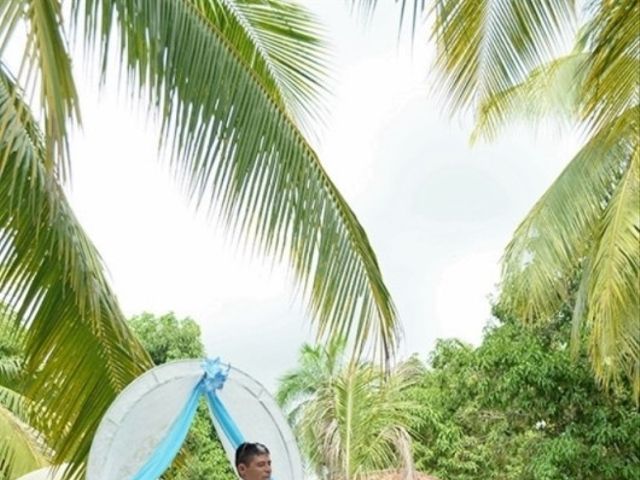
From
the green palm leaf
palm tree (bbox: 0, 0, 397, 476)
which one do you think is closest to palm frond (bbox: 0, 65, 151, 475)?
palm tree (bbox: 0, 0, 397, 476)

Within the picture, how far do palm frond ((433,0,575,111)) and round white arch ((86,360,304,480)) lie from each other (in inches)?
82.8

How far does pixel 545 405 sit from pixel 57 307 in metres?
9.69

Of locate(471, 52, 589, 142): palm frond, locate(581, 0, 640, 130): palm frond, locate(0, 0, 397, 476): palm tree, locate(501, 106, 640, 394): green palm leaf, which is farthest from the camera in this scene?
locate(471, 52, 589, 142): palm frond

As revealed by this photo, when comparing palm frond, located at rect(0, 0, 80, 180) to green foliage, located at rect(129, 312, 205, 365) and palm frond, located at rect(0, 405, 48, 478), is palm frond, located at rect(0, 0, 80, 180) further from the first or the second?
green foliage, located at rect(129, 312, 205, 365)

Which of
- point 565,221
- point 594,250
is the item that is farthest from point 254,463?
point 565,221

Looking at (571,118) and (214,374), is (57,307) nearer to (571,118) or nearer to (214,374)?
(214,374)

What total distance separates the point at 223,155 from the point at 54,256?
0.90 metres

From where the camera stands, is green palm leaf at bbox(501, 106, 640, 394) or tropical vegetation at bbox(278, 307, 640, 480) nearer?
green palm leaf at bbox(501, 106, 640, 394)

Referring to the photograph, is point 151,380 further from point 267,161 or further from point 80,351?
point 267,161

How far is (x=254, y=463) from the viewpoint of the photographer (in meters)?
5.28

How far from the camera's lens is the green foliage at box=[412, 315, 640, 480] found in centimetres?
1338

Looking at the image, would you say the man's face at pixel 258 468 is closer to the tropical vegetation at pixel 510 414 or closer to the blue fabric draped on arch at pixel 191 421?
the blue fabric draped on arch at pixel 191 421

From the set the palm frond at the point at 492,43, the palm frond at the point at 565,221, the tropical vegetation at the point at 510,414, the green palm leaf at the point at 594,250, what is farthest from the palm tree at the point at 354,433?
the palm frond at the point at 492,43

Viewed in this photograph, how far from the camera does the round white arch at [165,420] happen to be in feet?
19.0
